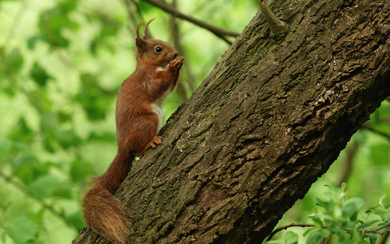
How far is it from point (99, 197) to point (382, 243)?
7.89ft

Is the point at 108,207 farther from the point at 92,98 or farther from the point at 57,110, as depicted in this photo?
the point at 57,110

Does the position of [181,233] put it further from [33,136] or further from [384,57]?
[33,136]

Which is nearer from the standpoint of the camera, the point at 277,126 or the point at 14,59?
the point at 277,126

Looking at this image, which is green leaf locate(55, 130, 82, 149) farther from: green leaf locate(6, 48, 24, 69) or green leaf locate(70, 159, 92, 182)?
green leaf locate(6, 48, 24, 69)

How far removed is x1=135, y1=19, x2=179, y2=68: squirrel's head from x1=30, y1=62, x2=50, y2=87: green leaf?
5.17 ft

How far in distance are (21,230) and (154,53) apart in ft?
6.58

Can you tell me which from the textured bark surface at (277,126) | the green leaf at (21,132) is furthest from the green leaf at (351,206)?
the green leaf at (21,132)

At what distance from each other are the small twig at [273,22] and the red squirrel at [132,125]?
→ 1.02 meters

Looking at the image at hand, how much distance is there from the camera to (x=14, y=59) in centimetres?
455

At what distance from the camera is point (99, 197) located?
248 centimetres

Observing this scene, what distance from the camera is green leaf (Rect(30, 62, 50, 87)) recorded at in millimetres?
4648

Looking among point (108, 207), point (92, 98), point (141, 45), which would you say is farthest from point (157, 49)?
point (108, 207)

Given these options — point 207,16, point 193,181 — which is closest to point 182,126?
point 193,181

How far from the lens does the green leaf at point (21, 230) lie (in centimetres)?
248
